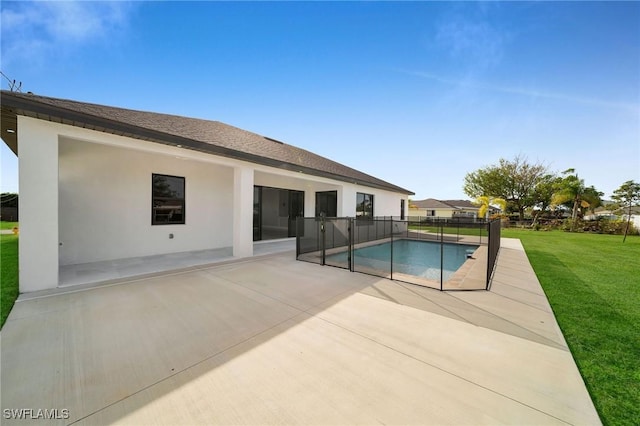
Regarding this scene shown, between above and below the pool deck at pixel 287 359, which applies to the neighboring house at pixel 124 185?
above

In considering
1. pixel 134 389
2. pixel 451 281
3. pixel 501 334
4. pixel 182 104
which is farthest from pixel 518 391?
pixel 182 104

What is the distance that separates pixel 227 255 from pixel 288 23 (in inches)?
340

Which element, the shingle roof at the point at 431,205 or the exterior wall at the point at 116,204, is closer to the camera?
the exterior wall at the point at 116,204

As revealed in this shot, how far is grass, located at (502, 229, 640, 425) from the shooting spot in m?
2.12

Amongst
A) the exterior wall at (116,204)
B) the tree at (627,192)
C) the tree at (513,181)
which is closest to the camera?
the exterior wall at (116,204)

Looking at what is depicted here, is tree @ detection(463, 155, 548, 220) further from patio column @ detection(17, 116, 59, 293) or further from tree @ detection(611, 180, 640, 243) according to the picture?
patio column @ detection(17, 116, 59, 293)

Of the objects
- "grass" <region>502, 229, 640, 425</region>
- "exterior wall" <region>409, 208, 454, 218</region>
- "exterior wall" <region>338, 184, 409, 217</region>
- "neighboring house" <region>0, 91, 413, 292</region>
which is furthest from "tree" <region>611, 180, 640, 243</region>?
"neighboring house" <region>0, 91, 413, 292</region>

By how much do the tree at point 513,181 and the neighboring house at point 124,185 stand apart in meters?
30.0

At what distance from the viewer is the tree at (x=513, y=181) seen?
30578 mm

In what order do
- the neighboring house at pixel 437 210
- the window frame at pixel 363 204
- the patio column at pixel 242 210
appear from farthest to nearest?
the neighboring house at pixel 437 210 < the window frame at pixel 363 204 < the patio column at pixel 242 210

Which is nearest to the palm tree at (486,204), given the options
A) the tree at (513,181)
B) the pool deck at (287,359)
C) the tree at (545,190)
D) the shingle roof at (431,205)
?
the tree at (513,181)

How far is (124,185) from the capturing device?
23.9 ft

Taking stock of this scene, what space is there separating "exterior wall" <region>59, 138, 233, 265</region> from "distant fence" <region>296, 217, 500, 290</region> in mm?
4131

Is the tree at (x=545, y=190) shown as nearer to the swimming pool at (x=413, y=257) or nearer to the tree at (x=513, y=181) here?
the tree at (x=513, y=181)
